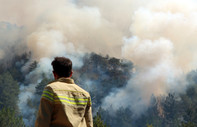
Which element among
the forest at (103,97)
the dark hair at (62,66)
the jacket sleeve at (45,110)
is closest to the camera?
the jacket sleeve at (45,110)

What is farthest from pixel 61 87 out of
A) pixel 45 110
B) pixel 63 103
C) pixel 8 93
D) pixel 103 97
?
pixel 103 97

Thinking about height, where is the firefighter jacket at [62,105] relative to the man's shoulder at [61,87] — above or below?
below

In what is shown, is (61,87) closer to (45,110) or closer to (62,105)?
(62,105)

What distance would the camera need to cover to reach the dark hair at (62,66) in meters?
3.62

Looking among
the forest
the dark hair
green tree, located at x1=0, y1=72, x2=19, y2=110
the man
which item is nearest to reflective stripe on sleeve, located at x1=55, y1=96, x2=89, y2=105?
the man

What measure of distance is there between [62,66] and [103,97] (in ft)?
332

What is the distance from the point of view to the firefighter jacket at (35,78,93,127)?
131 inches

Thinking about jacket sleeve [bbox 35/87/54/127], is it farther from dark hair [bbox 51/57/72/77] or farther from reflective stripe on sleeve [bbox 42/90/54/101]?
dark hair [bbox 51/57/72/77]

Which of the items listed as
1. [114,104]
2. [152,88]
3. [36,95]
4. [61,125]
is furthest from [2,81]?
[61,125]

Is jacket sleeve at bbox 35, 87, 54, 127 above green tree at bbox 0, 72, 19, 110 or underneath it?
underneath

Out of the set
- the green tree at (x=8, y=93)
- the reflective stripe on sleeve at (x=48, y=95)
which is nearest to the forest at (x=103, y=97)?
the green tree at (x=8, y=93)

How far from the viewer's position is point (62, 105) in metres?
3.41

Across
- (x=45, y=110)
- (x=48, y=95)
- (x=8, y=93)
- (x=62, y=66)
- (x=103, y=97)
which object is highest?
(x=103, y=97)

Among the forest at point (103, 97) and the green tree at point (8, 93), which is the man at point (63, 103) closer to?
the forest at point (103, 97)
